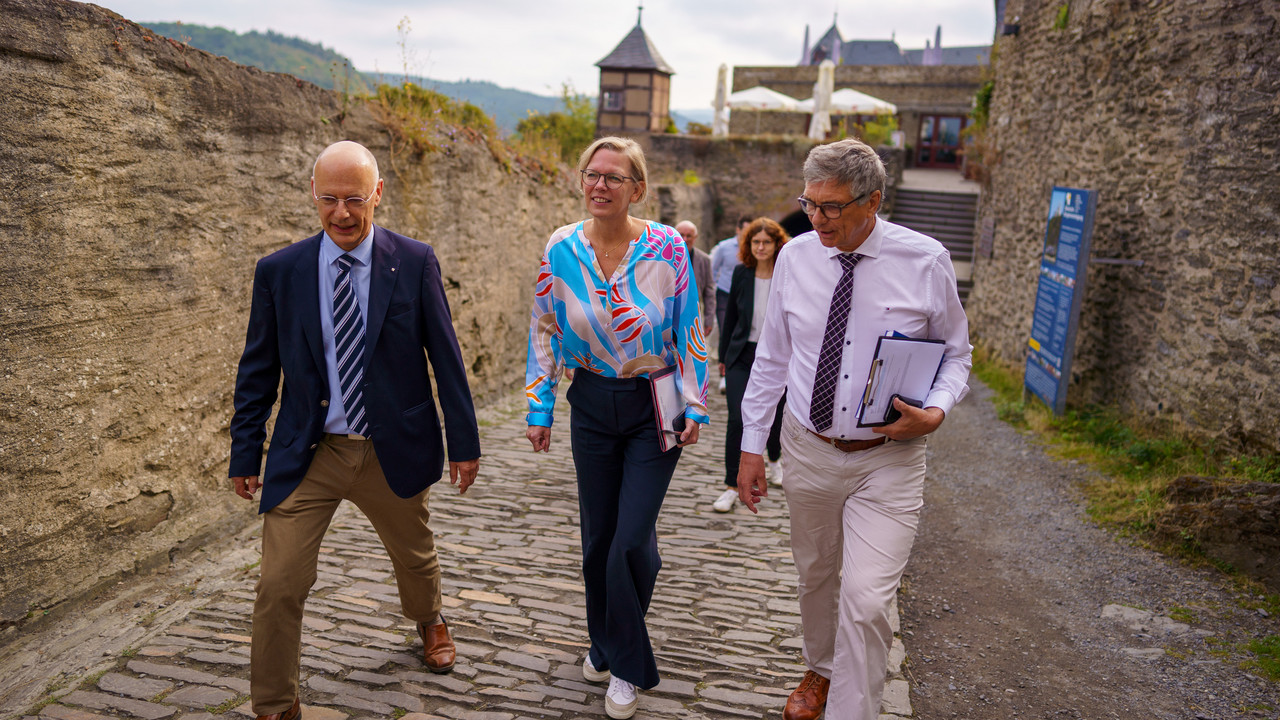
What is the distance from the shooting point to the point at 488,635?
3.76 m

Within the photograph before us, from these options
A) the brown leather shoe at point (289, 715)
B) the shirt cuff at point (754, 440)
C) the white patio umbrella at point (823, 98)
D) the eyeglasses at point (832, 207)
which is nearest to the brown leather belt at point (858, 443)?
the shirt cuff at point (754, 440)

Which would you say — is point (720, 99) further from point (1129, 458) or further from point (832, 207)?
point (832, 207)

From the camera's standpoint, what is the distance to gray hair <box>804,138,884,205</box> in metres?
2.72

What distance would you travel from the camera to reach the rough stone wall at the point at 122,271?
343cm

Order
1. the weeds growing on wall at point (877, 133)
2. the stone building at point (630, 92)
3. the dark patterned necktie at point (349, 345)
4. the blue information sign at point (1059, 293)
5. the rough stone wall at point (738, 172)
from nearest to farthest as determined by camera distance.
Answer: the dark patterned necktie at point (349, 345) < the blue information sign at point (1059, 293) < the rough stone wall at point (738, 172) < the weeds growing on wall at point (877, 133) < the stone building at point (630, 92)

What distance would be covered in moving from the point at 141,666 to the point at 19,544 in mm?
704

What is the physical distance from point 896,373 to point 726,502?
10.4 ft

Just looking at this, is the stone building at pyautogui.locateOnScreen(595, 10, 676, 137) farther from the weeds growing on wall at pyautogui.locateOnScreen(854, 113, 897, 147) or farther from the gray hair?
the gray hair

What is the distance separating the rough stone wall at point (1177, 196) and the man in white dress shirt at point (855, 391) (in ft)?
15.2

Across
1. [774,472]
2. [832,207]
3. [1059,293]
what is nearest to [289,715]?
[832,207]

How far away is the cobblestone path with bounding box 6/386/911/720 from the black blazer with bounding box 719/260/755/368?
43.0 inches

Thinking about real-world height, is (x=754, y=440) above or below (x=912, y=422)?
below

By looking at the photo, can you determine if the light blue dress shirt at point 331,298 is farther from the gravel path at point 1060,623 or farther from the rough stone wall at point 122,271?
the gravel path at point 1060,623

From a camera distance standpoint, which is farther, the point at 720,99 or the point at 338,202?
the point at 720,99
